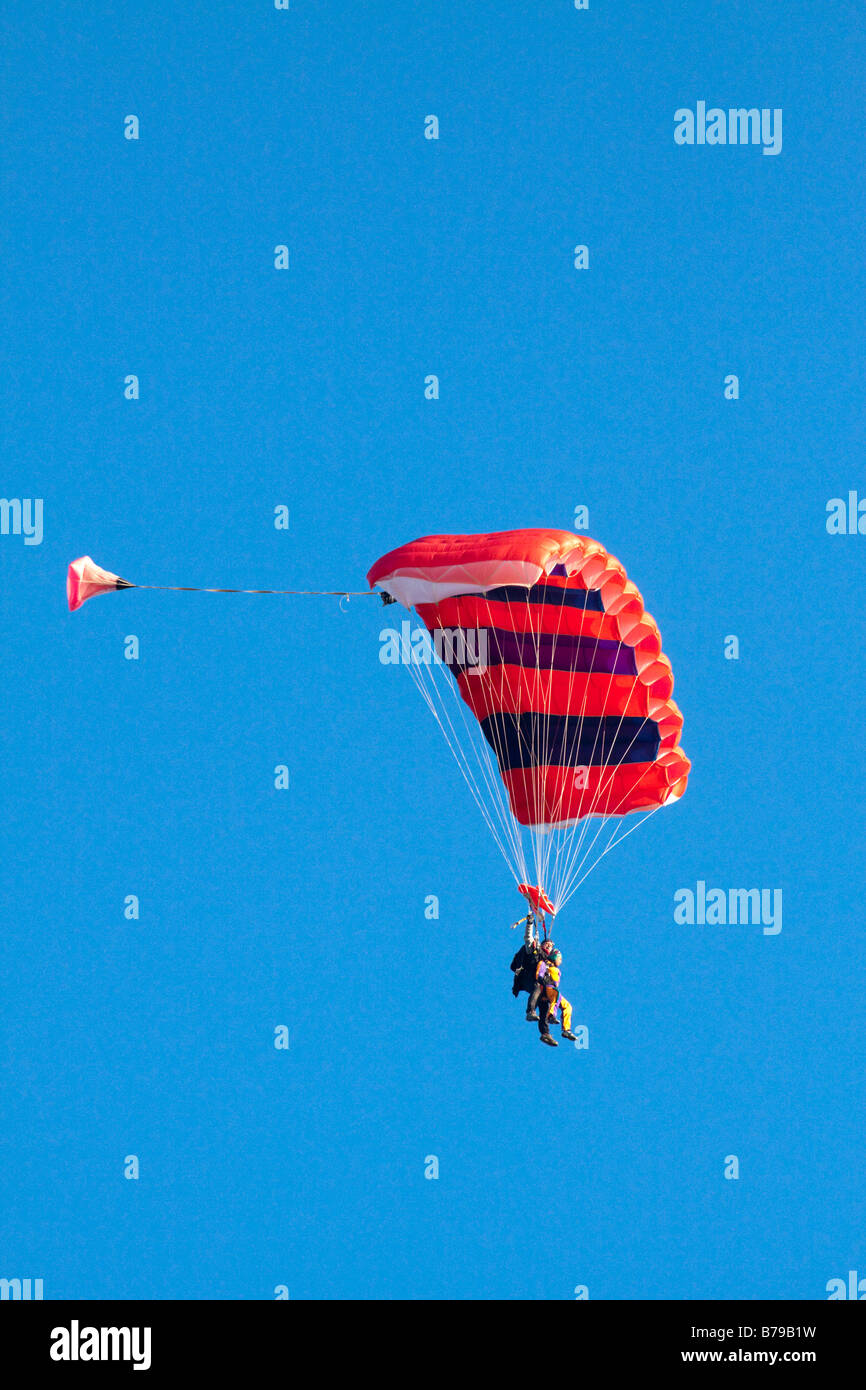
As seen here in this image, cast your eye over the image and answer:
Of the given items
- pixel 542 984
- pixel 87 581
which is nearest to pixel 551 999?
pixel 542 984

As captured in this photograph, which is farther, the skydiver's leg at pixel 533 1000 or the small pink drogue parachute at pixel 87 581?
the skydiver's leg at pixel 533 1000

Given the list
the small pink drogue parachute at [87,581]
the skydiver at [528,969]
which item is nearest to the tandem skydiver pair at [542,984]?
the skydiver at [528,969]

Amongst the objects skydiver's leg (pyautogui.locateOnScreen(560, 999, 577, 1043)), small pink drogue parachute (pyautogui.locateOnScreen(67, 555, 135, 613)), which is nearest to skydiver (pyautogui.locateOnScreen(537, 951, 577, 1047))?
skydiver's leg (pyautogui.locateOnScreen(560, 999, 577, 1043))

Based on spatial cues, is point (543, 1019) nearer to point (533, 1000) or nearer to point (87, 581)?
point (533, 1000)

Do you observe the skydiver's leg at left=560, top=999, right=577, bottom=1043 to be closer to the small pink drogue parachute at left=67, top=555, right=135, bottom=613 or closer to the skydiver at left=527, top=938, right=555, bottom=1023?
the skydiver at left=527, top=938, right=555, bottom=1023

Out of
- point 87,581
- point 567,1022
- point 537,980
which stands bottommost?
point 567,1022

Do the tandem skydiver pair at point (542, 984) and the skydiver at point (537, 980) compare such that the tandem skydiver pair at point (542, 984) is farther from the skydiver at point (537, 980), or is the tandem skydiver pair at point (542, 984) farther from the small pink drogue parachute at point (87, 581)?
the small pink drogue parachute at point (87, 581)

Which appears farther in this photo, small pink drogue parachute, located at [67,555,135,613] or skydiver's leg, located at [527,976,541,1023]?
skydiver's leg, located at [527,976,541,1023]
